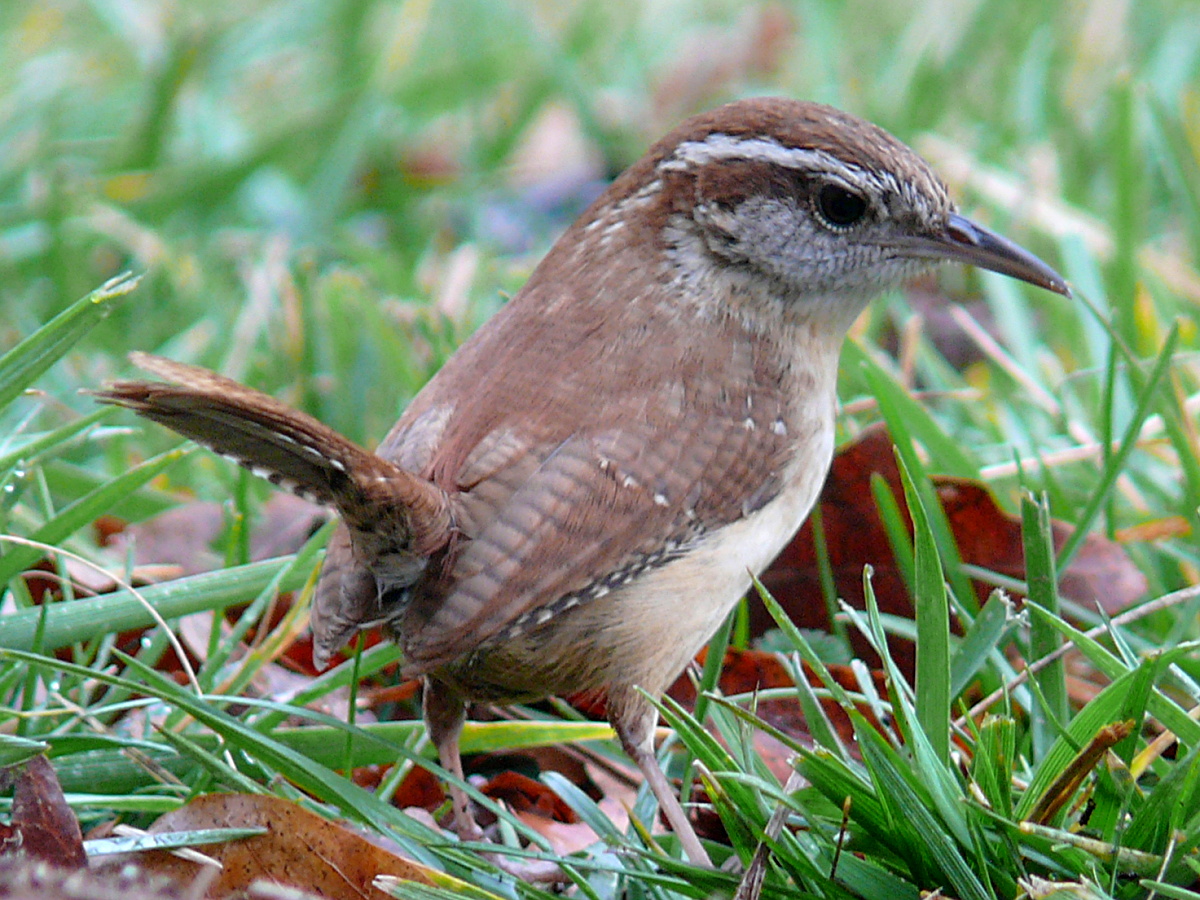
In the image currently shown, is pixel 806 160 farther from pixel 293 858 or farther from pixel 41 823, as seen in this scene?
pixel 41 823

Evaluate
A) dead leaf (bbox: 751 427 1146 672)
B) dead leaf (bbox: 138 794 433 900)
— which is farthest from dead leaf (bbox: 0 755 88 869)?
dead leaf (bbox: 751 427 1146 672)

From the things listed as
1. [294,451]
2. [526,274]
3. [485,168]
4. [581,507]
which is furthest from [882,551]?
[485,168]

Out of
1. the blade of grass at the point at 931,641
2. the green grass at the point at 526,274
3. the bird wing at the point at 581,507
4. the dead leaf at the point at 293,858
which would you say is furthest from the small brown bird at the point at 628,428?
the blade of grass at the point at 931,641

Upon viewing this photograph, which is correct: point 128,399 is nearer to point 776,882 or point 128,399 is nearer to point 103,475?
point 776,882

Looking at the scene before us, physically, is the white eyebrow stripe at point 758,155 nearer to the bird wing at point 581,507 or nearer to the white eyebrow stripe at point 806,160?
the white eyebrow stripe at point 806,160

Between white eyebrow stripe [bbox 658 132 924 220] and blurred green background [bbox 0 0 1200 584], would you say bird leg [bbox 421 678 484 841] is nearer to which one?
white eyebrow stripe [bbox 658 132 924 220]

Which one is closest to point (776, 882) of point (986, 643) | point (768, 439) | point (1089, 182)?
point (986, 643)
